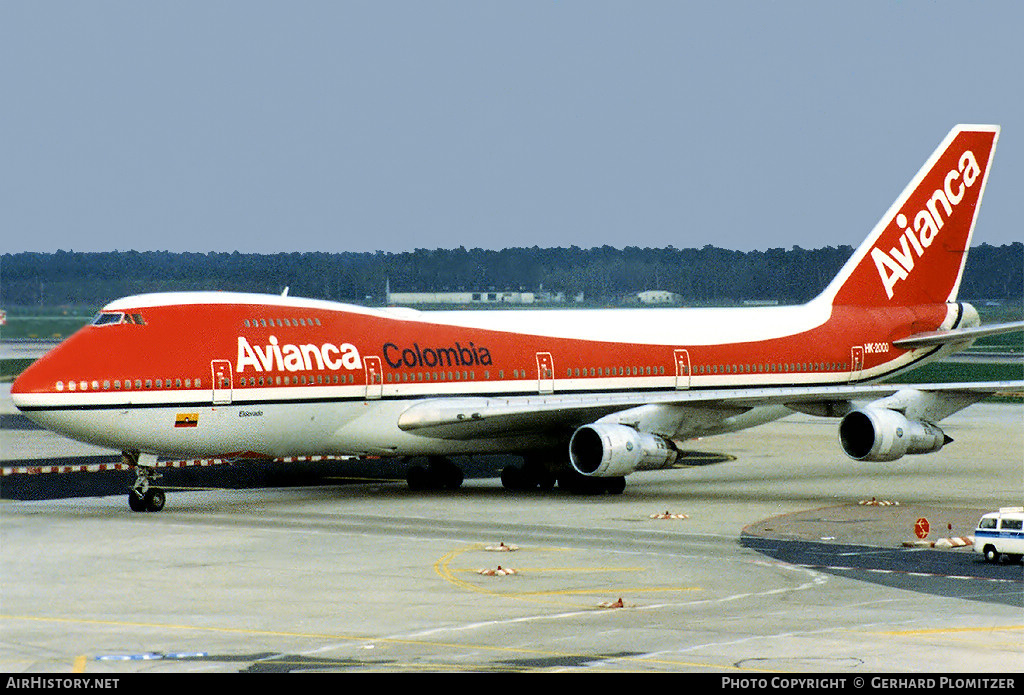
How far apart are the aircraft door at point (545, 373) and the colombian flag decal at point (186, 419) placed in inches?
380

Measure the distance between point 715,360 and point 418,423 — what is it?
31.7 ft

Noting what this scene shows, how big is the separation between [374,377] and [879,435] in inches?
490

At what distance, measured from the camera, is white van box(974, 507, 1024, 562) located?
28.8m

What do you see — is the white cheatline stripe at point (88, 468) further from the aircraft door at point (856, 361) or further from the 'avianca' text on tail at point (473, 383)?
the aircraft door at point (856, 361)

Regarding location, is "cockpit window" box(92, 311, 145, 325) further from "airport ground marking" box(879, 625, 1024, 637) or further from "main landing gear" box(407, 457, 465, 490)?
"airport ground marking" box(879, 625, 1024, 637)

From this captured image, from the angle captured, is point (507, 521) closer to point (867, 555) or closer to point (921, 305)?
point (867, 555)

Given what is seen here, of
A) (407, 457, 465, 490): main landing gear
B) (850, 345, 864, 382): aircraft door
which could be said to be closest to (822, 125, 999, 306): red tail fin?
(850, 345, 864, 382): aircraft door

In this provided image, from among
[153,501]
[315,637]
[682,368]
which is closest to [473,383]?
[682,368]

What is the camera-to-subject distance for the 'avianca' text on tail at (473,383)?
3703 centimetres

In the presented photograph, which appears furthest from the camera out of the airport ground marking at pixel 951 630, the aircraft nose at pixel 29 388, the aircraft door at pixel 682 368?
the aircraft door at pixel 682 368

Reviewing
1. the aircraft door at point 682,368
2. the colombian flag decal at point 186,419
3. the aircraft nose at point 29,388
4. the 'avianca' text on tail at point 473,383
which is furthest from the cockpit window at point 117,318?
the aircraft door at point 682,368

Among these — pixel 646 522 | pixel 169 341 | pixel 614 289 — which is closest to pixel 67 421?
pixel 169 341

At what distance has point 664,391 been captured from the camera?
44562 mm
